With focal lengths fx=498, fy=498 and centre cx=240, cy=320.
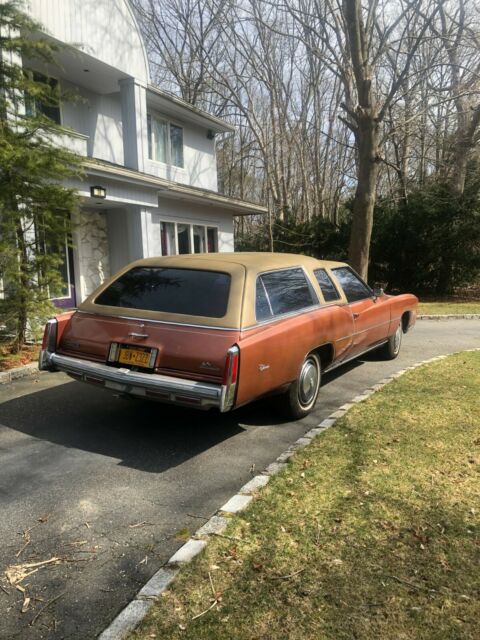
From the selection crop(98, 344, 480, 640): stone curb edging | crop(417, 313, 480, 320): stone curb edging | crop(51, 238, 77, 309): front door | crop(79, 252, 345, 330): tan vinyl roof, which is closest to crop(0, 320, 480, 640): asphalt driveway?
crop(98, 344, 480, 640): stone curb edging

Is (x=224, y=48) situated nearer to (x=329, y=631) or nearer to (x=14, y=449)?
(x=14, y=449)

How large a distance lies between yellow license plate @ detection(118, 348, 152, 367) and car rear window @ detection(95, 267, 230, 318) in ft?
1.56

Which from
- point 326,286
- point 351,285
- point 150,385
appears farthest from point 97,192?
point 150,385

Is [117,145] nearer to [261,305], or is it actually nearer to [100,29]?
[100,29]

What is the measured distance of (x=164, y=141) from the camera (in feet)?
51.3

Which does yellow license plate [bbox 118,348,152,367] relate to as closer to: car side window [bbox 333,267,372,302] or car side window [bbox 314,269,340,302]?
car side window [bbox 314,269,340,302]

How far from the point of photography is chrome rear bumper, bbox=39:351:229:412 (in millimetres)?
3994

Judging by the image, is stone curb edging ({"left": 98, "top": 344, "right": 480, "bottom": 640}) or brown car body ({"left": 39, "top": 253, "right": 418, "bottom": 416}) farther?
brown car body ({"left": 39, "top": 253, "right": 418, "bottom": 416})

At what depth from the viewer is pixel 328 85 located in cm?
3055

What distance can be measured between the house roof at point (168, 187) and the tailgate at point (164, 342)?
16.7 feet

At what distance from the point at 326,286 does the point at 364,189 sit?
357 inches

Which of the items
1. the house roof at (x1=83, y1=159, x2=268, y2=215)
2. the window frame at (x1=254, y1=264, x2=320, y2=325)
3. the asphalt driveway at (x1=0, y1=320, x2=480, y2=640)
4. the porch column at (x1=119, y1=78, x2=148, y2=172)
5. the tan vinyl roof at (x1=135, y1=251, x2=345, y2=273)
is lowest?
the asphalt driveway at (x1=0, y1=320, x2=480, y2=640)

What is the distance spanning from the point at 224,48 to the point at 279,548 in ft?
102

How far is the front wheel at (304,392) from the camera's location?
498cm
